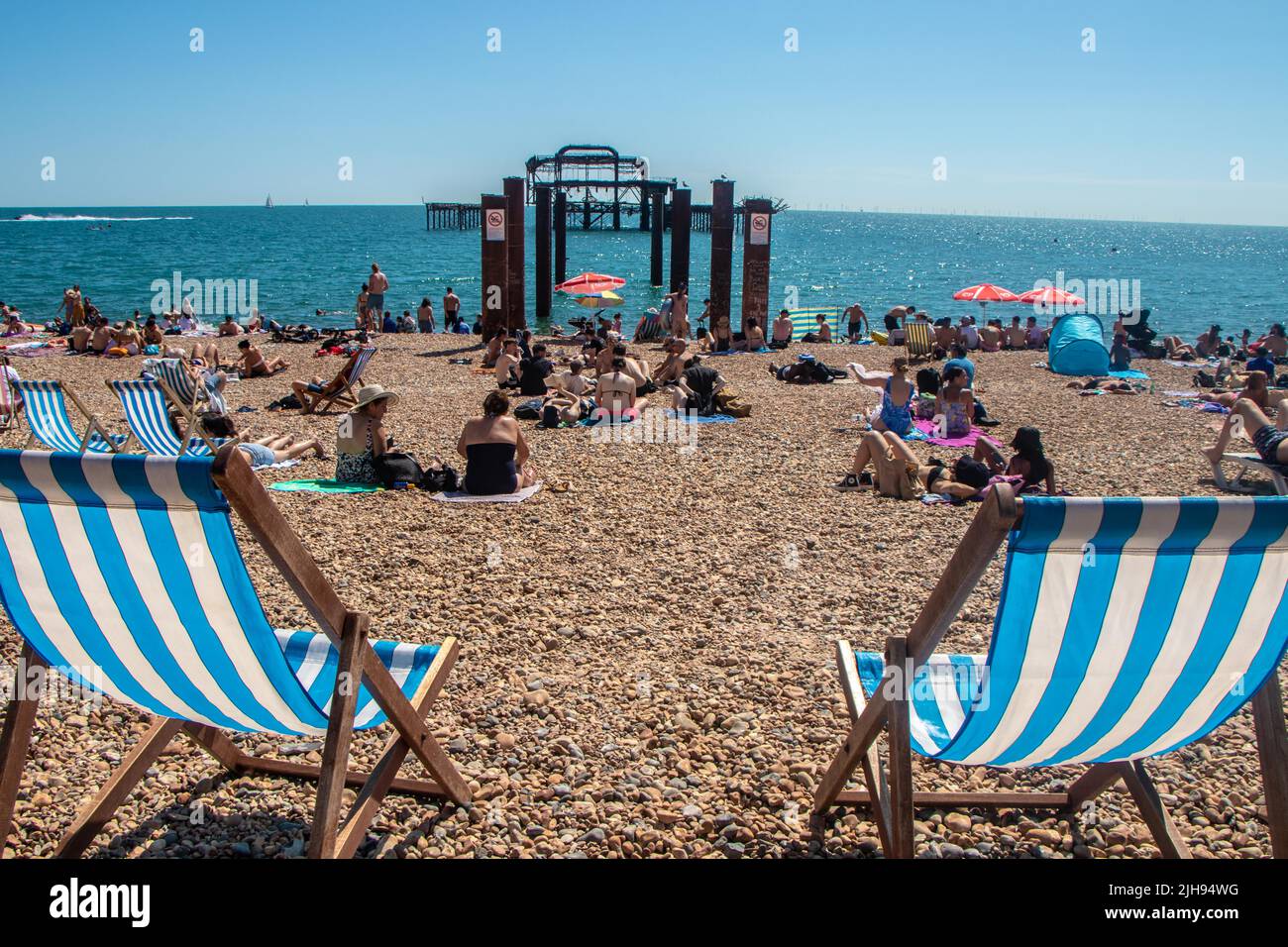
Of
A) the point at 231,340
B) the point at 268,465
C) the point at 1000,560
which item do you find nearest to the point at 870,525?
the point at 1000,560

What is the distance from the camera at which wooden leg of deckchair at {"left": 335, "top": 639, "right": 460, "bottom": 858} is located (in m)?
2.52

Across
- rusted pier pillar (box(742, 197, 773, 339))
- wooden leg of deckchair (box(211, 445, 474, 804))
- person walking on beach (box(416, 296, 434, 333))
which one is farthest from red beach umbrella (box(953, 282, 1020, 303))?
wooden leg of deckchair (box(211, 445, 474, 804))

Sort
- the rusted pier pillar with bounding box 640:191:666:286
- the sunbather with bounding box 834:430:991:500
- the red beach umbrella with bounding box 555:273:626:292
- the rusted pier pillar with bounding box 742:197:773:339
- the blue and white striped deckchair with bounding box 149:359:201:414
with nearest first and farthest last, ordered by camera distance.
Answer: the sunbather with bounding box 834:430:991:500, the blue and white striped deckchair with bounding box 149:359:201:414, the rusted pier pillar with bounding box 742:197:773:339, the red beach umbrella with bounding box 555:273:626:292, the rusted pier pillar with bounding box 640:191:666:286

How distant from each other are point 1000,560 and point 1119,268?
256ft

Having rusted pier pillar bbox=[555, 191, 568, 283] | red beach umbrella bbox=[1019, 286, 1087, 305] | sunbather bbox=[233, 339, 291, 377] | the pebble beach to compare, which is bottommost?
the pebble beach

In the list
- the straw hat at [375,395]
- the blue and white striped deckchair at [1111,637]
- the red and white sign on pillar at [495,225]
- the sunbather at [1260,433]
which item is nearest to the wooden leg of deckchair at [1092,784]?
the blue and white striped deckchair at [1111,637]

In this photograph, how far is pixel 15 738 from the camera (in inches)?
94.5

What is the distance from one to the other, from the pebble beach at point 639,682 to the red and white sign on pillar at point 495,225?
9527 mm

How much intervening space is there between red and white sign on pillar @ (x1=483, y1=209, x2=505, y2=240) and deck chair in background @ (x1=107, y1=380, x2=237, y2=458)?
967cm

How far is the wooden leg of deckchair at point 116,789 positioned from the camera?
2.64m

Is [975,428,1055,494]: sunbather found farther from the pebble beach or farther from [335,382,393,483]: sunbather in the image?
[335,382,393,483]: sunbather

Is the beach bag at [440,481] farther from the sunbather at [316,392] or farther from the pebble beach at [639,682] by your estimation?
the sunbather at [316,392]

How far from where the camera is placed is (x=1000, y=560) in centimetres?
536

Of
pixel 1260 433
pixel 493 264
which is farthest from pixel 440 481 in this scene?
pixel 493 264
